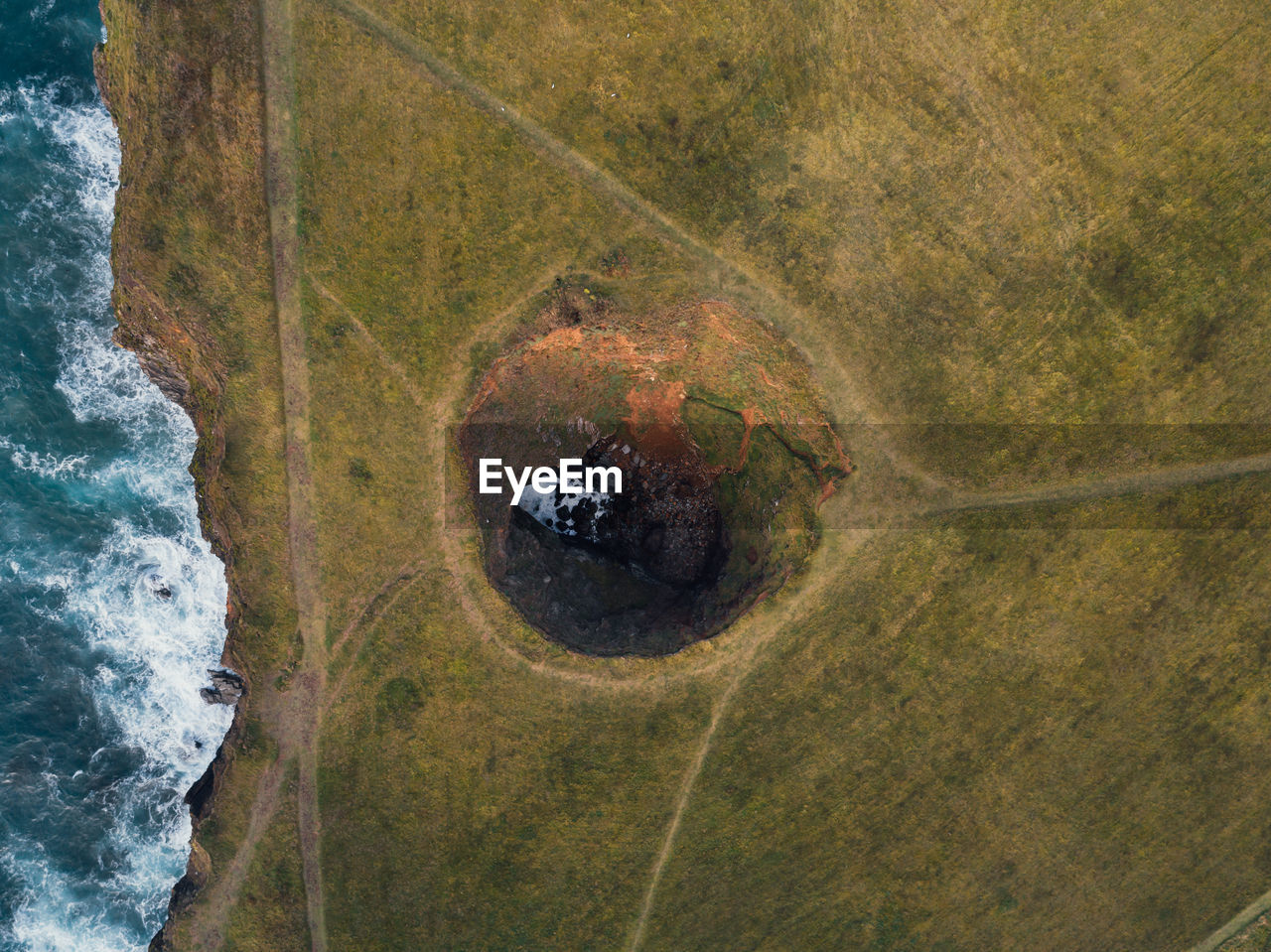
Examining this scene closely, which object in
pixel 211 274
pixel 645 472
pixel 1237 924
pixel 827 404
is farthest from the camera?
pixel 645 472

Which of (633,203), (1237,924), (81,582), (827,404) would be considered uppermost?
(633,203)

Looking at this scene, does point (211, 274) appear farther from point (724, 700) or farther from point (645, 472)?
point (724, 700)

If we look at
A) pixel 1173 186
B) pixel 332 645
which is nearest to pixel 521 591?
pixel 332 645

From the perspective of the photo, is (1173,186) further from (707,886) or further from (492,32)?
(707,886)

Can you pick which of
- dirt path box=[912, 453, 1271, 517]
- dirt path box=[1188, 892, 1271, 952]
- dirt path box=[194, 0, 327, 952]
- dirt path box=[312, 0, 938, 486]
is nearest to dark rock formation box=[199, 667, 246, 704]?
dirt path box=[194, 0, 327, 952]

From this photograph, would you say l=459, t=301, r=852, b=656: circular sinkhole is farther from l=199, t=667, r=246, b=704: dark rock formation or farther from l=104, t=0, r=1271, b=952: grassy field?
l=199, t=667, r=246, b=704: dark rock formation

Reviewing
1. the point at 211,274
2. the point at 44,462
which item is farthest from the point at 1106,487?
the point at 44,462
